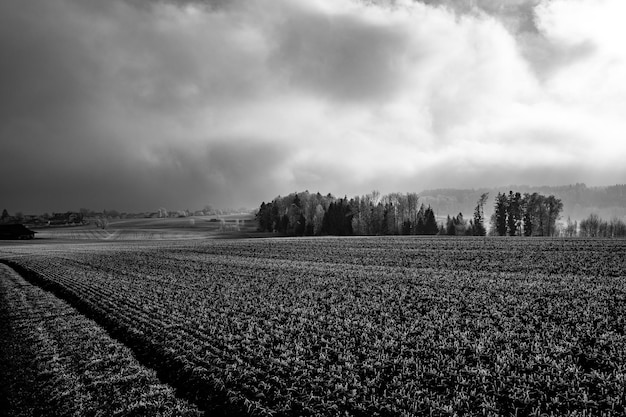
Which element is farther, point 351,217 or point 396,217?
point 396,217

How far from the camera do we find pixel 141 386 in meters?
11.2

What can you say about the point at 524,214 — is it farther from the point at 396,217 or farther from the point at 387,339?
the point at 387,339

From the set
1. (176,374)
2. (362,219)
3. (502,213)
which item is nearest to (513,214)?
(502,213)

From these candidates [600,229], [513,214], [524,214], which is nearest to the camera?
[524,214]

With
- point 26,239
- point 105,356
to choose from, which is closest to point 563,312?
point 105,356

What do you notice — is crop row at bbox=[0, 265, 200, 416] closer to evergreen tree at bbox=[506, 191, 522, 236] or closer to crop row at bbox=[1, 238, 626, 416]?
crop row at bbox=[1, 238, 626, 416]

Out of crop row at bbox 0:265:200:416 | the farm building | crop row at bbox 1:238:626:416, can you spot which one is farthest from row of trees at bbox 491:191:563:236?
the farm building

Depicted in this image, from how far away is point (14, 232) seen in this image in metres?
132

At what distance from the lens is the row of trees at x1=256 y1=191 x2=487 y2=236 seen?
121081 millimetres

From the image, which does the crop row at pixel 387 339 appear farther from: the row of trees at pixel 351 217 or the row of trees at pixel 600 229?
the row of trees at pixel 600 229

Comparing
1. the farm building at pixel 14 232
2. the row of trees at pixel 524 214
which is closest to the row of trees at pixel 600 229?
the row of trees at pixel 524 214

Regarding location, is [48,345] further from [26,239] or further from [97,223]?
[97,223]

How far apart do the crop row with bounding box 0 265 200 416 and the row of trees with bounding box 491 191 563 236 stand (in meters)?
117

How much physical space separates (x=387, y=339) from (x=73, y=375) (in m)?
10.8
